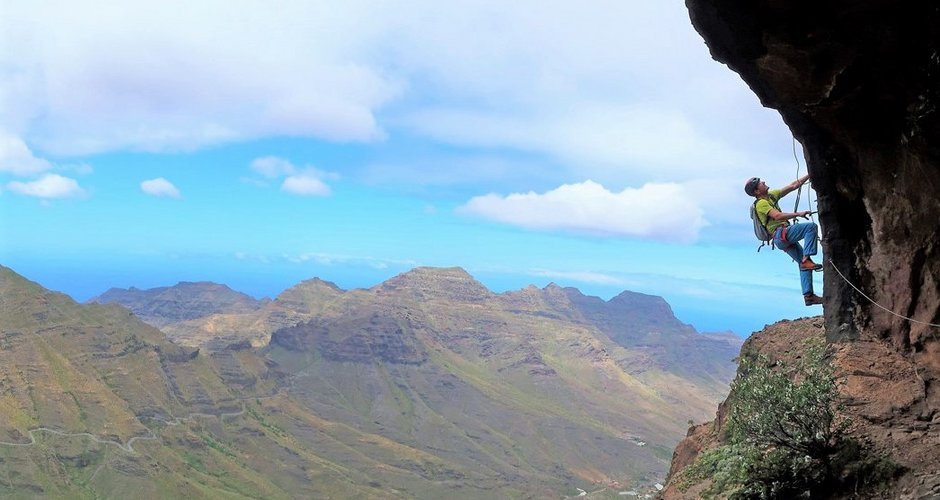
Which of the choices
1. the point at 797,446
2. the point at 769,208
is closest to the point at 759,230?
the point at 769,208

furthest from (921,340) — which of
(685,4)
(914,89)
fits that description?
(685,4)

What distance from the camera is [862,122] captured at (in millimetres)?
14531

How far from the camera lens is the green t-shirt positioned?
18.6 m

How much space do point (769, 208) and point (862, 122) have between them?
4.33m

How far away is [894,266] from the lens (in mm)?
15805

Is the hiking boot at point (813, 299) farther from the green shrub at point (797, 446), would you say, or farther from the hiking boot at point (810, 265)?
the green shrub at point (797, 446)

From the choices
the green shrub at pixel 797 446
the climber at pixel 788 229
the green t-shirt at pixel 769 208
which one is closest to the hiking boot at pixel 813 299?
the climber at pixel 788 229

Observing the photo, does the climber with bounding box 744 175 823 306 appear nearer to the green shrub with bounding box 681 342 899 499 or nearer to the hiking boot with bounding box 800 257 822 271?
the hiking boot with bounding box 800 257 822 271

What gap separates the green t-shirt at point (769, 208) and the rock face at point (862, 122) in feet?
4.48

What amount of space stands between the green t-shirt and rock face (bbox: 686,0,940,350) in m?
1.37

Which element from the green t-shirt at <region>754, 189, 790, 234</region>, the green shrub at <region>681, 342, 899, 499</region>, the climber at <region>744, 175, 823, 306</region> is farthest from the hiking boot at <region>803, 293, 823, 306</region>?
the green shrub at <region>681, 342, 899, 499</region>

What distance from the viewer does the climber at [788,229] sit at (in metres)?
18.1

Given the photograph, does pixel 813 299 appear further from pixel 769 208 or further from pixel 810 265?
pixel 769 208

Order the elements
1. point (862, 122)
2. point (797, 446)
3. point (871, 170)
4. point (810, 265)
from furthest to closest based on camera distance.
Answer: point (810, 265) → point (871, 170) → point (862, 122) → point (797, 446)
